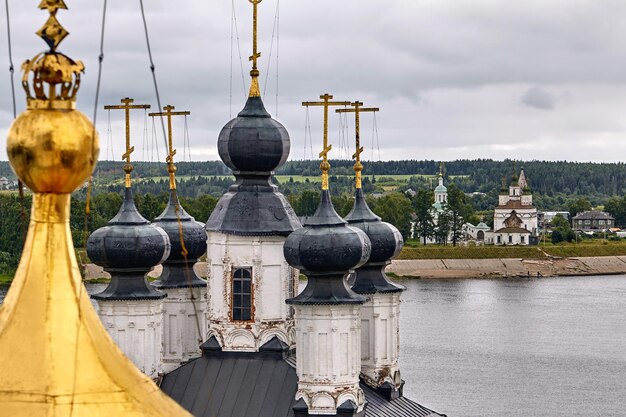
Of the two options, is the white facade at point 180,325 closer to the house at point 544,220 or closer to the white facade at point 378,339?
the white facade at point 378,339

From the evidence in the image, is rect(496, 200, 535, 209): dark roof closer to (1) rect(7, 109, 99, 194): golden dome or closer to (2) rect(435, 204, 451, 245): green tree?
(2) rect(435, 204, 451, 245): green tree

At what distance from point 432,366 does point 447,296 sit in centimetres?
2037

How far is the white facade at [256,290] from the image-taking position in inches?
579

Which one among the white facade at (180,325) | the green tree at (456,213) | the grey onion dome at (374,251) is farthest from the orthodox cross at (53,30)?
the green tree at (456,213)

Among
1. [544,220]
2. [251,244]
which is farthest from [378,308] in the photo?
[544,220]

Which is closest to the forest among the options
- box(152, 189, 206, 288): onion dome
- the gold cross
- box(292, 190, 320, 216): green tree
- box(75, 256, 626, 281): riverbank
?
box(292, 190, 320, 216): green tree

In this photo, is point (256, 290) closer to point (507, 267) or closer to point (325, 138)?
point (325, 138)

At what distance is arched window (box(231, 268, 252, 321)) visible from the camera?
14781 millimetres

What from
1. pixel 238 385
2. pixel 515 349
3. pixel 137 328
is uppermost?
pixel 137 328

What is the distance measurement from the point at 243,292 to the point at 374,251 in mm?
1601

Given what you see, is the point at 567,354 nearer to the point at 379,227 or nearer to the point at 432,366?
the point at 432,366

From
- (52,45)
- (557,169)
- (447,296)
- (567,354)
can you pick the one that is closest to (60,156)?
(52,45)

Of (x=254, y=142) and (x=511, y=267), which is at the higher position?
(x=254, y=142)

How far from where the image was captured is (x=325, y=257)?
526 inches
